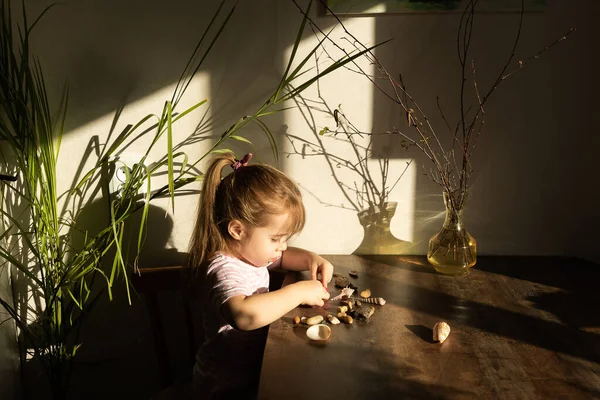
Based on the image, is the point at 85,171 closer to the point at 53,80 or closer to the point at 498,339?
the point at 53,80

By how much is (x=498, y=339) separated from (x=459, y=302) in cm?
21

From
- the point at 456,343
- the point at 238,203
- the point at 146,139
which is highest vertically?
the point at 146,139

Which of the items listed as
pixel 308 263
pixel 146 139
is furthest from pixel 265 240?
pixel 146 139

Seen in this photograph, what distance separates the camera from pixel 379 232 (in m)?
1.95

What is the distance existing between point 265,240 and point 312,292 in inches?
7.4

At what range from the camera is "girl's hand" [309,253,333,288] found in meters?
1.64

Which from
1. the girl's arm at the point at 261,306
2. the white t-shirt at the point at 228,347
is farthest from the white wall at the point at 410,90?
the girl's arm at the point at 261,306

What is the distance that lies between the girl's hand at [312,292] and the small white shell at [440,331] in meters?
0.30

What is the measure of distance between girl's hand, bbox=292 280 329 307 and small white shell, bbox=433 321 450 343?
0.30 metres

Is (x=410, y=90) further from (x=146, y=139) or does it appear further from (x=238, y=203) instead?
(x=146, y=139)

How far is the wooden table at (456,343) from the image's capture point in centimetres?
116

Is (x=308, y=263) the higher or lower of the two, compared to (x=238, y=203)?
lower

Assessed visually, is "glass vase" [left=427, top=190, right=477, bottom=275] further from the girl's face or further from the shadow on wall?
the girl's face

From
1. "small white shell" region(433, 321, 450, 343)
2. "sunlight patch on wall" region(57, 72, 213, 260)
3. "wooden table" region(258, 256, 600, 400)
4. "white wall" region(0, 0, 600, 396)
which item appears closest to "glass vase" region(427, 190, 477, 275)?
"wooden table" region(258, 256, 600, 400)
